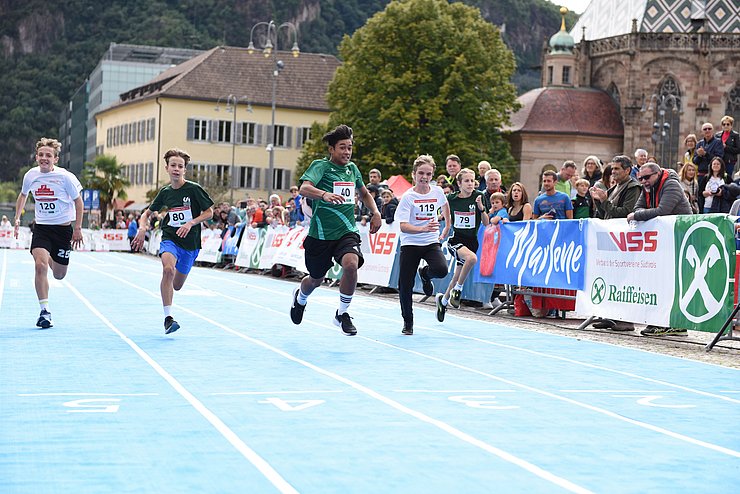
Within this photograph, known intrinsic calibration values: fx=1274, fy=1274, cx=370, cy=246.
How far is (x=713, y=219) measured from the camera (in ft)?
45.2

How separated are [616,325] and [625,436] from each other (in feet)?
29.8

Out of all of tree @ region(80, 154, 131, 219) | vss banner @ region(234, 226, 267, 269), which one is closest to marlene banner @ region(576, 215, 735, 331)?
vss banner @ region(234, 226, 267, 269)

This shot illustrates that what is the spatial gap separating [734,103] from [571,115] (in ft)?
36.9

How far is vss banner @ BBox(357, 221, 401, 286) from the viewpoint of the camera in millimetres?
24609

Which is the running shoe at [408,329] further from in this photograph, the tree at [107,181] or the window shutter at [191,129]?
the tree at [107,181]

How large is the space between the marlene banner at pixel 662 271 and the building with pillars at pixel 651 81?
67061 mm

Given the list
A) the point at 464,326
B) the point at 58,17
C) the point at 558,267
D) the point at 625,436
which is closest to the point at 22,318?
the point at 464,326

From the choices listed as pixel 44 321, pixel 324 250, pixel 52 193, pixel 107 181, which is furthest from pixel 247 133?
pixel 324 250

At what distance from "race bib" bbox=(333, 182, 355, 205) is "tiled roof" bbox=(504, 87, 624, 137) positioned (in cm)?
7606

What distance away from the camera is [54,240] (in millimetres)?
14781

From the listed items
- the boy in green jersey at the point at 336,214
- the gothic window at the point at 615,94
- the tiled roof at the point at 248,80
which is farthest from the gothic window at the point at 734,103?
the boy in green jersey at the point at 336,214

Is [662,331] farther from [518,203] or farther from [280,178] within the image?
[280,178]

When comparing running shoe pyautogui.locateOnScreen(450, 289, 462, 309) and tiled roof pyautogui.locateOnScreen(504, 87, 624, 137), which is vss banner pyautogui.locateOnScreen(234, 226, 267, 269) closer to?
running shoe pyautogui.locateOnScreen(450, 289, 462, 309)

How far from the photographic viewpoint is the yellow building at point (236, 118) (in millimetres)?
95562
